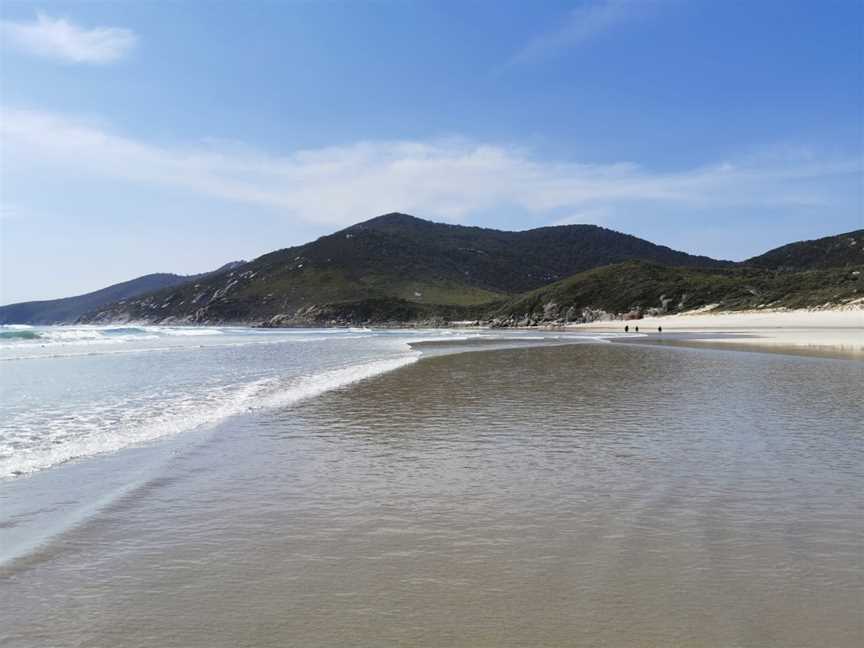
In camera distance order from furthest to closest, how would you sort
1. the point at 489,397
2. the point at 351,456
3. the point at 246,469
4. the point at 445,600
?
the point at 489,397, the point at 351,456, the point at 246,469, the point at 445,600

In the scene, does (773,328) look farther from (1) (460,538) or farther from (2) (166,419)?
(1) (460,538)

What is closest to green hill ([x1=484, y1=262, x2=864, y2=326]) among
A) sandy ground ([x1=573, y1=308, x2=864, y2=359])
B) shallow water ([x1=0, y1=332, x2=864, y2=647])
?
sandy ground ([x1=573, y1=308, x2=864, y2=359])

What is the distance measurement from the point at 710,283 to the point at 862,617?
421 ft

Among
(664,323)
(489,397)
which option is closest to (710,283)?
(664,323)

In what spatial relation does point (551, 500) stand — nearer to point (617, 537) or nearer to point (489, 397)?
point (617, 537)

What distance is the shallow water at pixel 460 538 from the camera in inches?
197

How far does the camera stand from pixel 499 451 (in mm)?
11562

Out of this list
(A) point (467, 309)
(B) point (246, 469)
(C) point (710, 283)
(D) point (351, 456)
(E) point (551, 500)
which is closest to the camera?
(E) point (551, 500)

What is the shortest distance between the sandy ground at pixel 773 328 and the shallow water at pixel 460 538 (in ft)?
111

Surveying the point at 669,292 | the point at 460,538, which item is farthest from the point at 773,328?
the point at 460,538

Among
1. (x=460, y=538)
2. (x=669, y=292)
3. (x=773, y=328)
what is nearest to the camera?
(x=460, y=538)

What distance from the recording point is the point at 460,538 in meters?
7.00

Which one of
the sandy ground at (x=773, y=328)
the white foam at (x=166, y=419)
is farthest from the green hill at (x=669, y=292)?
the white foam at (x=166, y=419)

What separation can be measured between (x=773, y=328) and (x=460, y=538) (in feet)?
247
